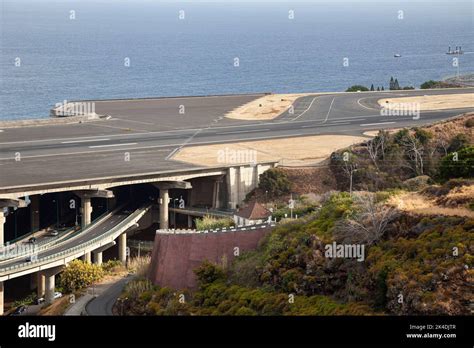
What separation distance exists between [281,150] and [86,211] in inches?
849

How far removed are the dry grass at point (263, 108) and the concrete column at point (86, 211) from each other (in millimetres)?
35782

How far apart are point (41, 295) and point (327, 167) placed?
2702 cm

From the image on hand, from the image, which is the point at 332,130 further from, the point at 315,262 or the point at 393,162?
the point at 315,262

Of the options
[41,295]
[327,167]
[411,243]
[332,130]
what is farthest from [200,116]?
[411,243]

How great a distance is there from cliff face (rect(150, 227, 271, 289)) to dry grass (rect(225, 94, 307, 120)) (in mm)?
57170

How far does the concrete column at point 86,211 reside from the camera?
77375 mm

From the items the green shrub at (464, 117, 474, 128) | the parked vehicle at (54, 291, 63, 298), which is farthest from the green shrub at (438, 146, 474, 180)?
the green shrub at (464, 117, 474, 128)

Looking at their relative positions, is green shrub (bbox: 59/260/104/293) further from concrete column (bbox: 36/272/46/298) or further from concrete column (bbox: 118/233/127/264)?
concrete column (bbox: 118/233/127/264)

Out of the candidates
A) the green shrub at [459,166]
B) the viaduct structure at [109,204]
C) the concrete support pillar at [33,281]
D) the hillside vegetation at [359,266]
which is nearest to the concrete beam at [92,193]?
the viaduct structure at [109,204]

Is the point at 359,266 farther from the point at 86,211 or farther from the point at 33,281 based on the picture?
the point at 86,211

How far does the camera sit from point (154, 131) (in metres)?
102

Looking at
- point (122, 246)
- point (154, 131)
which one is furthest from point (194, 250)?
point (154, 131)

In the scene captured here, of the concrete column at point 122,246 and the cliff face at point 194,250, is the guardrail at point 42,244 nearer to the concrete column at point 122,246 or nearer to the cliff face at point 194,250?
the concrete column at point 122,246
